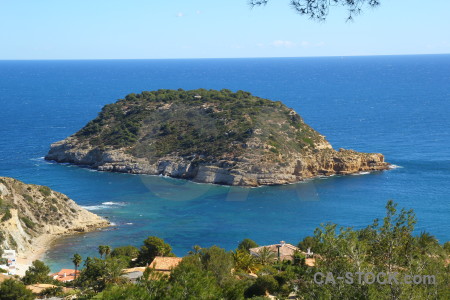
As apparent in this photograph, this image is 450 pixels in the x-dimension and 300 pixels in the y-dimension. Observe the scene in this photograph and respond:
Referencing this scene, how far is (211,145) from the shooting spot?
6531 cm

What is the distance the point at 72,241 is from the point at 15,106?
8618 centimetres

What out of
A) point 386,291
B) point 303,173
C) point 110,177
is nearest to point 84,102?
point 110,177

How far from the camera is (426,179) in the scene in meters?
60.7

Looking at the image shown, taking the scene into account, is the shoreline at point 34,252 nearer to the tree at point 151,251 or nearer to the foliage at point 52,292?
the tree at point 151,251

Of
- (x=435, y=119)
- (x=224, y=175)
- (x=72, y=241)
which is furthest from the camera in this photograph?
(x=435, y=119)

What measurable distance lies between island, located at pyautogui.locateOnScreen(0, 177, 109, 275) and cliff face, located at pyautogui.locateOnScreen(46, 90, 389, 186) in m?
16.5

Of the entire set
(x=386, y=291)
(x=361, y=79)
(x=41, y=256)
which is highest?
(x=361, y=79)

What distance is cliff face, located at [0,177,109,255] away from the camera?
4222cm

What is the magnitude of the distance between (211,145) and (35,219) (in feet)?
78.3

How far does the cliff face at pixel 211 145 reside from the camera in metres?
61.4

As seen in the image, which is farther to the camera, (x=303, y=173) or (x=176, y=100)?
(x=176, y=100)

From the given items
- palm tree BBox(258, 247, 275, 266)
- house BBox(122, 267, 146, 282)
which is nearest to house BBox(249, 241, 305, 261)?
palm tree BBox(258, 247, 275, 266)

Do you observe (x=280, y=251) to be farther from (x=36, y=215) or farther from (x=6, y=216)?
(x=36, y=215)

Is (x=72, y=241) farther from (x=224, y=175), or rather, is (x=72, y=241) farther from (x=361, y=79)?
(x=361, y=79)
